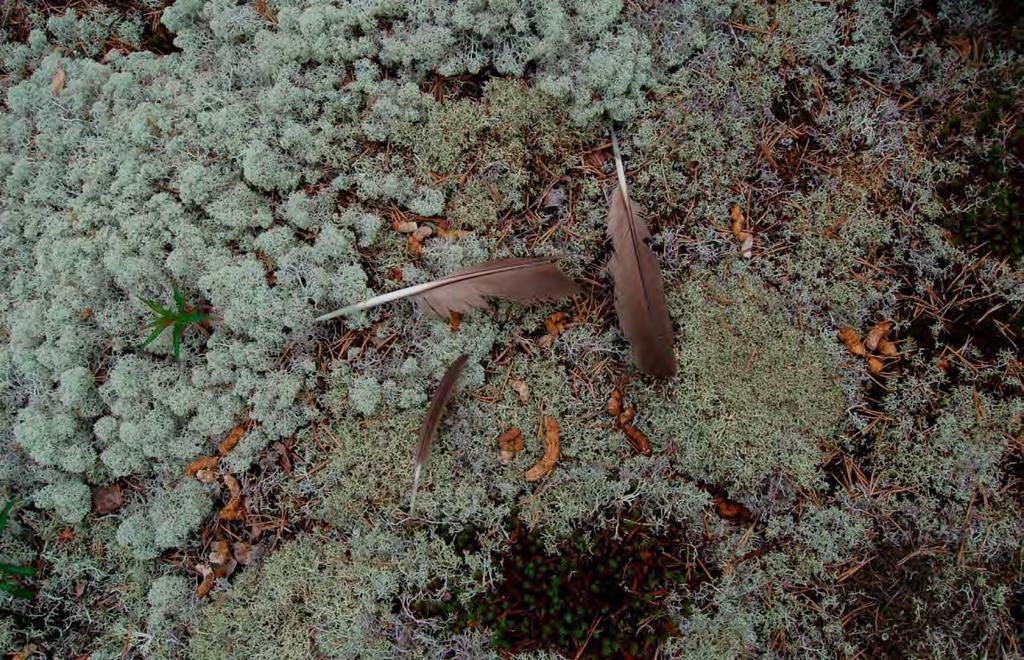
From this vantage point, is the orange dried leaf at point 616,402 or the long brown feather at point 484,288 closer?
the long brown feather at point 484,288

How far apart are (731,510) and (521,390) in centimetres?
115

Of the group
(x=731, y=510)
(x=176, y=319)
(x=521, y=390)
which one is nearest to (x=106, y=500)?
(x=176, y=319)

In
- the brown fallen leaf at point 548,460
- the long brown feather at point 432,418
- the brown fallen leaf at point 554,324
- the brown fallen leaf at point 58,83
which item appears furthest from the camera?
the brown fallen leaf at point 58,83

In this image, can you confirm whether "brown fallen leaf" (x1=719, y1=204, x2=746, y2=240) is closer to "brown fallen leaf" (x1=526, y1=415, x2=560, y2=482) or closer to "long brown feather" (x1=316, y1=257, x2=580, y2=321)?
"long brown feather" (x1=316, y1=257, x2=580, y2=321)

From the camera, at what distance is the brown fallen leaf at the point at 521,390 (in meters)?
3.04

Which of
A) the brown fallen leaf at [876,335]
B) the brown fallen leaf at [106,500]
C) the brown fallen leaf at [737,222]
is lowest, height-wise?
the brown fallen leaf at [106,500]

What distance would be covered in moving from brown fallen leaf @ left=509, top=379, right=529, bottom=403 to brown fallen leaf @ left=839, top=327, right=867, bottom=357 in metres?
1.54

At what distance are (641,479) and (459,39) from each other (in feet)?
7.56

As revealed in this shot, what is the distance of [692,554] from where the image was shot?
293 centimetres

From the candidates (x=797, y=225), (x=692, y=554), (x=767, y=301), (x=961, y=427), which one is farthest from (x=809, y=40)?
(x=692, y=554)

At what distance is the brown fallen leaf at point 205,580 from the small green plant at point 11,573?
817 mm

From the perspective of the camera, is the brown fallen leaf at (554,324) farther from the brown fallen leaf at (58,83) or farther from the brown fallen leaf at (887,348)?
the brown fallen leaf at (58,83)

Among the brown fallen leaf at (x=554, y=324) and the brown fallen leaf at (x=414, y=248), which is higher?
the brown fallen leaf at (x=414, y=248)

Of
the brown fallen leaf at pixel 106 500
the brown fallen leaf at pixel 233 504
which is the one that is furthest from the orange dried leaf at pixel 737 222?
the brown fallen leaf at pixel 106 500
